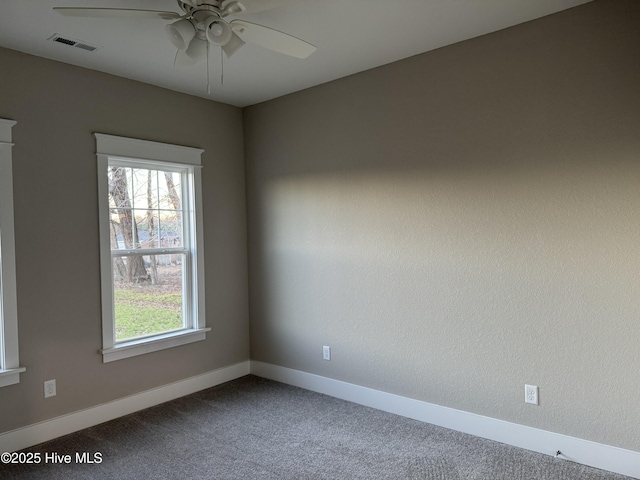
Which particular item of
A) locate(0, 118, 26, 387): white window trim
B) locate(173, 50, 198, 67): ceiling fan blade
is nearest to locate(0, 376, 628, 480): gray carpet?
locate(0, 118, 26, 387): white window trim

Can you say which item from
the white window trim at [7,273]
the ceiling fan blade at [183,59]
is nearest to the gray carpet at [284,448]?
the white window trim at [7,273]

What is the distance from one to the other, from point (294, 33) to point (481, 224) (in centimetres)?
Answer: 171

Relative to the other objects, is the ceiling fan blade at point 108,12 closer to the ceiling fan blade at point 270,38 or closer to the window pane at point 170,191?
the ceiling fan blade at point 270,38

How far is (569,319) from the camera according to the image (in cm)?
265

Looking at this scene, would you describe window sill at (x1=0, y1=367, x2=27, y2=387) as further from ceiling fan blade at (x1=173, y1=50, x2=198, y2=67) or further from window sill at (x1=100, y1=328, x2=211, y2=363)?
ceiling fan blade at (x1=173, y1=50, x2=198, y2=67)

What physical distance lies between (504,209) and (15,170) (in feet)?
10.4

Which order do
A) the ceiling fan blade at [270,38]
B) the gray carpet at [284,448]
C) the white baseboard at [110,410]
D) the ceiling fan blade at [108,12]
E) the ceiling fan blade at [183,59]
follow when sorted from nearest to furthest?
the ceiling fan blade at [108,12]
the ceiling fan blade at [270,38]
the ceiling fan blade at [183,59]
the gray carpet at [284,448]
the white baseboard at [110,410]

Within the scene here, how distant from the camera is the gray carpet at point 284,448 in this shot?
102 inches

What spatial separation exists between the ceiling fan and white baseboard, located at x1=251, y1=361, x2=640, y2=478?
2.53m

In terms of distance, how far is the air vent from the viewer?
109 inches

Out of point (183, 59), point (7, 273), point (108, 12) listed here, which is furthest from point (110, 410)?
point (108, 12)

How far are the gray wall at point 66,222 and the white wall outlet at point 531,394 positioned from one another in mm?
2673

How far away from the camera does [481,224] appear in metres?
2.97

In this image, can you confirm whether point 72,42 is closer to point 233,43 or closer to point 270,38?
point 233,43
